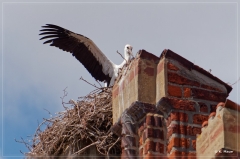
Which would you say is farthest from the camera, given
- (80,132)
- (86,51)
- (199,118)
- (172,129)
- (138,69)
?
(86,51)

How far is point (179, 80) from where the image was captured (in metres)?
4.83

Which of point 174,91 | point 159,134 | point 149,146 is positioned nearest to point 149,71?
point 174,91

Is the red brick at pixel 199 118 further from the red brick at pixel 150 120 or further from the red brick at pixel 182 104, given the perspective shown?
the red brick at pixel 150 120

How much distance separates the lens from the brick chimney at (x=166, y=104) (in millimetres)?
4633

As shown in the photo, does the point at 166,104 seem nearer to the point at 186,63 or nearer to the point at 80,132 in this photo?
the point at 186,63

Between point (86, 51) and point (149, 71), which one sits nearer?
point (149, 71)

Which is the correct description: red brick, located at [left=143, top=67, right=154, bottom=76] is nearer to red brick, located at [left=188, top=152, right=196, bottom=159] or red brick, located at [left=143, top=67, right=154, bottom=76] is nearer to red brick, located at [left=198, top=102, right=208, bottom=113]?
red brick, located at [left=198, top=102, right=208, bottom=113]

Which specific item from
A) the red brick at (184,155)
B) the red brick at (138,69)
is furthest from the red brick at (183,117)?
the red brick at (138,69)

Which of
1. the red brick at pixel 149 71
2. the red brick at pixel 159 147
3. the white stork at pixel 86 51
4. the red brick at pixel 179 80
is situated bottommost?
the red brick at pixel 159 147

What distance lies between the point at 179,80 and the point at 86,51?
6543 mm

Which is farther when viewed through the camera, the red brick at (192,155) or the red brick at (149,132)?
the red brick at (149,132)

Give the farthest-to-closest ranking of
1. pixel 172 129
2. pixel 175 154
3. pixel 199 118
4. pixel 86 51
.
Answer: pixel 86 51 → pixel 199 118 → pixel 172 129 → pixel 175 154

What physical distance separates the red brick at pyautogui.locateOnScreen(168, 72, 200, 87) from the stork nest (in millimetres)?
1216

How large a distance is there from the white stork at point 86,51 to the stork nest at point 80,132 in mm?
2973
